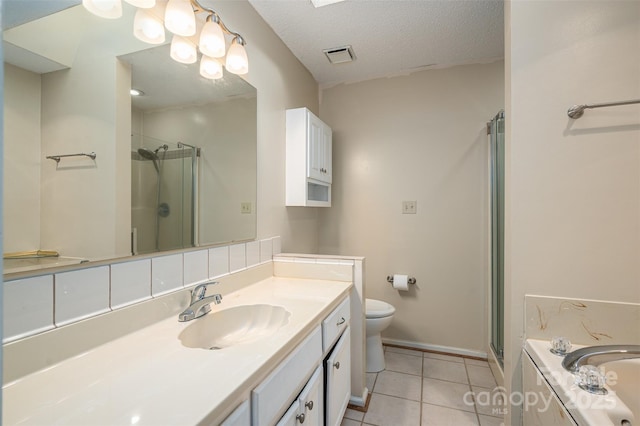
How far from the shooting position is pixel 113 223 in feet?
3.11

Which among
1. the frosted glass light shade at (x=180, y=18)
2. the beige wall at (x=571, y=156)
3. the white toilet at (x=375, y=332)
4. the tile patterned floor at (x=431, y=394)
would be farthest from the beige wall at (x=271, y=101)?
the beige wall at (x=571, y=156)

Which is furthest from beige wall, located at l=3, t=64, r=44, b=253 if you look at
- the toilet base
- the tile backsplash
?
the toilet base

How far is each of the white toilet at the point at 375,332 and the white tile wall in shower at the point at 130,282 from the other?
4.90 feet

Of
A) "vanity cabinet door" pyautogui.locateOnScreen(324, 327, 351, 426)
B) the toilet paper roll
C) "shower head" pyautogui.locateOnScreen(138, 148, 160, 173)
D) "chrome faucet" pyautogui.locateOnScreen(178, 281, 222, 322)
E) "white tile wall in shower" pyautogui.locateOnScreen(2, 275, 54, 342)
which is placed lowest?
"vanity cabinet door" pyautogui.locateOnScreen(324, 327, 351, 426)

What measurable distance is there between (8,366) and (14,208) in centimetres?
37

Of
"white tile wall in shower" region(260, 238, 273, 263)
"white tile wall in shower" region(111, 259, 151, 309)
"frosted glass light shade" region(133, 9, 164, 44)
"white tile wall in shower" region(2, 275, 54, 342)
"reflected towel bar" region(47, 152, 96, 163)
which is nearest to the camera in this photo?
"white tile wall in shower" region(2, 275, 54, 342)

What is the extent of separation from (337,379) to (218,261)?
79cm

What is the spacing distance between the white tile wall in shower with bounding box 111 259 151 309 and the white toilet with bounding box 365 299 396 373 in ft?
4.90

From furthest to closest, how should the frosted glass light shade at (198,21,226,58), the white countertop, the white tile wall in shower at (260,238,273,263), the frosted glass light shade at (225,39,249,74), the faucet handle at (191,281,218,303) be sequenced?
1. the white tile wall in shower at (260,238,273,263)
2. the frosted glass light shade at (225,39,249,74)
3. the frosted glass light shade at (198,21,226,58)
4. the faucet handle at (191,281,218,303)
5. the white countertop

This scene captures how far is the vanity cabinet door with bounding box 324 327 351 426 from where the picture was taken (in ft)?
4.08

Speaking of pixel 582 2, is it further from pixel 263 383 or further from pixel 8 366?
pixel 8 366

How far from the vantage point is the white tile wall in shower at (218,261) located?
133 centimetres

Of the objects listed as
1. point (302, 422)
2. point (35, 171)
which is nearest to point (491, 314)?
point (302, 422)

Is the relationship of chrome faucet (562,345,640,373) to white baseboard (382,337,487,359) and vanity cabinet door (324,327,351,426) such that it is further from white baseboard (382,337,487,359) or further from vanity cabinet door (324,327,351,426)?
white baseboard (382,337,487,359)
